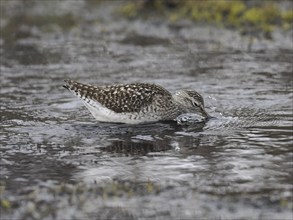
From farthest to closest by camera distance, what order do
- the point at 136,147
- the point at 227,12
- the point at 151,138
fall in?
1. the point at 227,12
2. the point at 151,138
3. the point at 136,147

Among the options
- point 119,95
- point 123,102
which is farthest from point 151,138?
point 119,95

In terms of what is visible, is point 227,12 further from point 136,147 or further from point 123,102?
point 136,147

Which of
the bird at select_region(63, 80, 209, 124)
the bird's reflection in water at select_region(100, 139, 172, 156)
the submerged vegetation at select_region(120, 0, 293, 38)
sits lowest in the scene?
the bird's reflection in water at select_region(100, 139, 172, 156)

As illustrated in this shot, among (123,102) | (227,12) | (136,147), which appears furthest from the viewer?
(227,12)

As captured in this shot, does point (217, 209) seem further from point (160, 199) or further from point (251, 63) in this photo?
point (251, 63)

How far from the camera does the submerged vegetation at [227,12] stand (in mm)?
24188

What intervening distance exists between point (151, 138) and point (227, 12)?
1373 centimetres

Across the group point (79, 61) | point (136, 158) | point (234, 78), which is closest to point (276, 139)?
point (136, 158)

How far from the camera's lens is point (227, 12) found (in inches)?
1015

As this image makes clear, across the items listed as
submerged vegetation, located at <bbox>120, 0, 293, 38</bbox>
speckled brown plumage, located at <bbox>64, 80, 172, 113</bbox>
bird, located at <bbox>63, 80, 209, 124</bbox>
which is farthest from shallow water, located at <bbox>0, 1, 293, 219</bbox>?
submerged vegetation, located at <bbox>120, 0, 293, 38</bbox>

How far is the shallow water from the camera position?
31.7 ft

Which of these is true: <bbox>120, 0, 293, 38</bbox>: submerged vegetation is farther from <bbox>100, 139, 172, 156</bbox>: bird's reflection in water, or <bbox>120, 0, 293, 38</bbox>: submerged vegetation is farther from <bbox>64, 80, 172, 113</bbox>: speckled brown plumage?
<bbox>100, 139, 172, 156</bbox>: bird's reflection in water

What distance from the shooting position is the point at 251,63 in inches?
780

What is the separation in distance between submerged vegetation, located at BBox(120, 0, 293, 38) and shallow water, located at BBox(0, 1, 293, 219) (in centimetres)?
104
